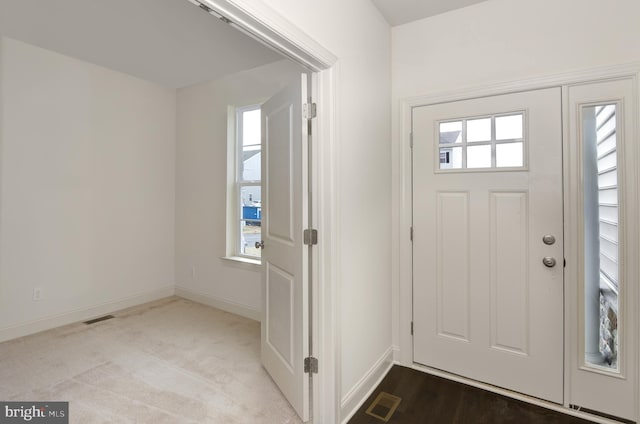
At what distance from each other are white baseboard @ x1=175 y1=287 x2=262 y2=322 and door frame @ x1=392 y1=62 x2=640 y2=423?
1581mm

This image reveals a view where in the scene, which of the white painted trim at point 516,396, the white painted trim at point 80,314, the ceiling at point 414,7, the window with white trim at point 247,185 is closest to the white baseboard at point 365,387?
the white painted trim at point 516,396

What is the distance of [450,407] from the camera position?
6.79 ft

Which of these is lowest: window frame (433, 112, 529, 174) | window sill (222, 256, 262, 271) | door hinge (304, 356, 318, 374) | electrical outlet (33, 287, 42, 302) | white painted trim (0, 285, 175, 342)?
white painted trim (0, 285, 175, 342)

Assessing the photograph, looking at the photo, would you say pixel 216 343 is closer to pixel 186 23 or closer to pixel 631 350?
pixel 186 23

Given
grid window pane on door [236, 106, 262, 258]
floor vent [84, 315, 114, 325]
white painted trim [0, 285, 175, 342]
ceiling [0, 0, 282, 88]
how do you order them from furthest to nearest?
grid window pane on door [236, 106, 262, 258]
floor vent [84, 315, 114, 325]
white painted trim [0, 285, 175, 342]
ceiling [0, 0, 282, 88]

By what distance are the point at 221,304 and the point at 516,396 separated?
2.94 metres

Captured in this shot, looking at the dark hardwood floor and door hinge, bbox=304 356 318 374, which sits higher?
door hinge, bbox=304 356 318 374

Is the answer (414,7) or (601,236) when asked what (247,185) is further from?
(601,236)

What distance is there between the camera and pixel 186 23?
263 cm

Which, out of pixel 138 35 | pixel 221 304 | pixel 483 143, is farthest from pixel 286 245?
pixel 138 35

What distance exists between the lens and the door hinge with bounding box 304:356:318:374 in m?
1.89

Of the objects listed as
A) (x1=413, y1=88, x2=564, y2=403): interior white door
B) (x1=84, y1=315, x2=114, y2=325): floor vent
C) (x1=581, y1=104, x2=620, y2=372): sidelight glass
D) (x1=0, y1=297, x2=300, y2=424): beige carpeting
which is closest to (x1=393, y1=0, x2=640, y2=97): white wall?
(x1=413, y1=88, x2=564, y2=403): interior white door

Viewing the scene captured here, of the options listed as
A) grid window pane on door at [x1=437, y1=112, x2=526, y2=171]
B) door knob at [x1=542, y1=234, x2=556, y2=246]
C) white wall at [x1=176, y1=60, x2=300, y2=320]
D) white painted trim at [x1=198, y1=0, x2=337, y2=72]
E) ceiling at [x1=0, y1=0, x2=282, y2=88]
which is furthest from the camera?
white wall at [x1=176, y1=60, x2=300, y2=320]

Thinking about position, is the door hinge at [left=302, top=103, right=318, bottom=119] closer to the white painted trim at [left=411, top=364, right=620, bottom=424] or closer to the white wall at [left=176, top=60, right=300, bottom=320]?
the white wall at [left=176, top=60, right=300, bottom=320]
